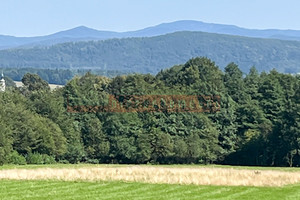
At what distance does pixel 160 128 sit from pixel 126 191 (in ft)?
184

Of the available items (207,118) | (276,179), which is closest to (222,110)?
(207,118)

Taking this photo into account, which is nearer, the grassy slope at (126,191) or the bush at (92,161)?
the grassy slope at (126,191)

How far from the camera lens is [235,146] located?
86.5 metres

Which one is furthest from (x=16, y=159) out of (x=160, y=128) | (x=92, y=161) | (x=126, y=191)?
(x=126, y=191)

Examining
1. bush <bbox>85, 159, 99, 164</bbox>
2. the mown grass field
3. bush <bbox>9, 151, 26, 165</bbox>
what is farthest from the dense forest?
the mown grass field

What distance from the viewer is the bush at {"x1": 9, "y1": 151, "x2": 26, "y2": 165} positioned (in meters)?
70.2

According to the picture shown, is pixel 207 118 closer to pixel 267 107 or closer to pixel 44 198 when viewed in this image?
pixel 267 107

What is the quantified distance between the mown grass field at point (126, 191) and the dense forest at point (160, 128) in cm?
3941

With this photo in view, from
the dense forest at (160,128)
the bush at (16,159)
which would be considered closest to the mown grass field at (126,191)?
the bush at (16,159)

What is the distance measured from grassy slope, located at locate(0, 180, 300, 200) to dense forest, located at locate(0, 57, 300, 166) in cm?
4004

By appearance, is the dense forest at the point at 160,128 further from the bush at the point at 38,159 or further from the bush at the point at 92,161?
the bush at the point at 92,161

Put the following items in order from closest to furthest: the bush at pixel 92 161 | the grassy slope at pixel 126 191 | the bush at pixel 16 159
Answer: the grassy slope at pixel 126 191 → the bush at pixel 16 159 → the bush at pixel 92 161

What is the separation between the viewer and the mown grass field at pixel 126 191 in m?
27.8

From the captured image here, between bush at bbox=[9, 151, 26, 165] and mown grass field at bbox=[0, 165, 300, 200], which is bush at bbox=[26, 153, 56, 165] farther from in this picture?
mown grass field at bbox=[0, 165, 300, 200]
